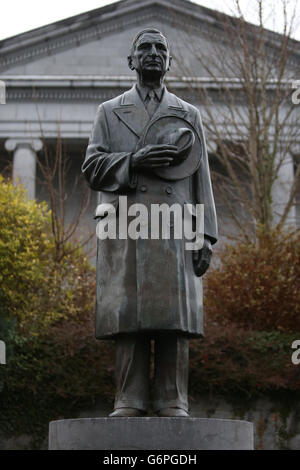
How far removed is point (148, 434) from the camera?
6.24 meters

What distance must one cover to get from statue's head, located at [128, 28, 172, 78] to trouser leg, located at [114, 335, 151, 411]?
2.34 meters

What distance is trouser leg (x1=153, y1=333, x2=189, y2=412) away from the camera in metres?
6.80

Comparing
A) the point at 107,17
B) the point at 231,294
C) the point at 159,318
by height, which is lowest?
the point at 159,318

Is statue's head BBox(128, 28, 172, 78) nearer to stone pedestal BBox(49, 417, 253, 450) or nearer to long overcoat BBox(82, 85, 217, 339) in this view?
long overcoat BBox(82, 85, 217, 339)

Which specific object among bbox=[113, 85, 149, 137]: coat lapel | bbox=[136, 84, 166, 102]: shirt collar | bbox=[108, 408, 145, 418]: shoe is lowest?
bbox=[108, 408, 145, 418]: shoe

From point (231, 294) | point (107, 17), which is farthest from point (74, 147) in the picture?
point (231, 294)

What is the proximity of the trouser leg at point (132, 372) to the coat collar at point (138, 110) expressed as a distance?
181 centimetres

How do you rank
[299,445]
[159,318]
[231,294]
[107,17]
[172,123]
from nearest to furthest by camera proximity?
[159,318]
[172,123]
[299,445]
[231,294]
[107,17]

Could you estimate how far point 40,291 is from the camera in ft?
56.0

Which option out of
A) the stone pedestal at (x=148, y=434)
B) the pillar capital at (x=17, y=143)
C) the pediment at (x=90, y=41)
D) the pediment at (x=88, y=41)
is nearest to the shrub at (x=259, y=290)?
the stone pedestal at (x=148, y=434)

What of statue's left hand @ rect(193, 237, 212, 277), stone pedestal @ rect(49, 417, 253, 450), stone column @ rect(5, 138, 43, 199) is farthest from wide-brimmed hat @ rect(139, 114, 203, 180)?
stone column @ rect(5, 138, 43, 199)
